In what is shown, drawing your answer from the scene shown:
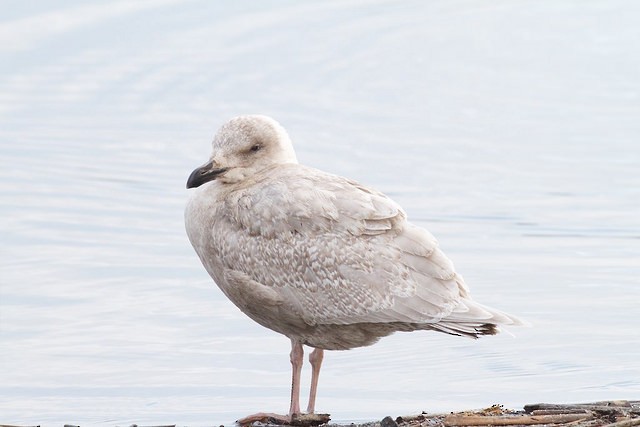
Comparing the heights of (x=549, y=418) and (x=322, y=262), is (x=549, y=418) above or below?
A: below

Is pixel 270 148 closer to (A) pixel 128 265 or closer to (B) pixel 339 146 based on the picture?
(A) pixel 128 265

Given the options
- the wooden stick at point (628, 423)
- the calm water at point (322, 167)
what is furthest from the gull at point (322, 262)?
the calm water at point (322, 167)

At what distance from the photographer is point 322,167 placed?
66.1ft

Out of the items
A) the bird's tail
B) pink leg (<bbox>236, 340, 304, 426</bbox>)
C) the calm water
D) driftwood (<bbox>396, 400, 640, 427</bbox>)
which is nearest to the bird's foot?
pink leg (<bbox>236, 340, 304, 426</bbox>)

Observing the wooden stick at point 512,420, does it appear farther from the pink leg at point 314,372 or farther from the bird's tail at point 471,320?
the pink leg at point 314,372

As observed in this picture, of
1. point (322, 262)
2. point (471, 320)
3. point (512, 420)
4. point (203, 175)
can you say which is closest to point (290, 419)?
point (322, 262)

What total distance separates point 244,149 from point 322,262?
0.99 metres

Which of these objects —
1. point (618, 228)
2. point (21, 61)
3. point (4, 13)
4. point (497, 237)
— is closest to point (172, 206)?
point (497, 237)

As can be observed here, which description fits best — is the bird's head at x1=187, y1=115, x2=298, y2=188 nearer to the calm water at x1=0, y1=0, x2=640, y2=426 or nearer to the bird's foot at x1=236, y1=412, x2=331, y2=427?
the bird's foot at x1=236, y1=412, x2=331, y2=427

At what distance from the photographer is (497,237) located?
1755 cm

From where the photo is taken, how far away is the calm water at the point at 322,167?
43.0 ft

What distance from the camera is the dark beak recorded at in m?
10.4

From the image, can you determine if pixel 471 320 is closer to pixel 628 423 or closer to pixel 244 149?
pixel 628 423

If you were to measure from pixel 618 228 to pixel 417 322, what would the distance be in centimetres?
826
